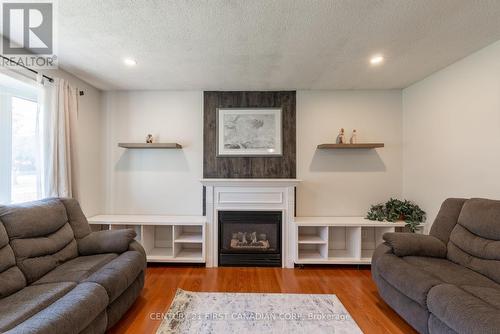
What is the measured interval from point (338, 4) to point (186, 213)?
3.03m

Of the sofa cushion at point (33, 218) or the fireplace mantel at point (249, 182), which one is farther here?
the fireplace mantel at point (249, 182)

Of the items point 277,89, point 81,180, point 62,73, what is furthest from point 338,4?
point 81,180

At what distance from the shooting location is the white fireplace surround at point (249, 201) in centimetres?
319

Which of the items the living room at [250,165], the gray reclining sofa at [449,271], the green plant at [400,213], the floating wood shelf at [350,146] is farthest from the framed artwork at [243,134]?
the gray reclining sofa at [449,271]

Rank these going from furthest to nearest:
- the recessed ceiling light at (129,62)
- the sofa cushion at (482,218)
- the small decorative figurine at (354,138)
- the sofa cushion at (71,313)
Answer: the small decorative figurine at (354,138)
the recessed ceiling light at (129,62)
the sofa cushion at (482,218)
the sofa cushion at (71,313)

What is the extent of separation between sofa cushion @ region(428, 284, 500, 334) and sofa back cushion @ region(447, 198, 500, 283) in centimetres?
35

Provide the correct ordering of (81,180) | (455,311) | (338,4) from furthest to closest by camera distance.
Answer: (81,180) → (338,4) → (455,311)

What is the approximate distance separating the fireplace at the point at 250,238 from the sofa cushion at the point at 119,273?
3.80 ft

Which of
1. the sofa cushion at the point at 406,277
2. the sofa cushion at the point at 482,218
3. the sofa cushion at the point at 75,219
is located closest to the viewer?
the sofa cushion at the point at 406,277

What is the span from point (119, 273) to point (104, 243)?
58 centimetres

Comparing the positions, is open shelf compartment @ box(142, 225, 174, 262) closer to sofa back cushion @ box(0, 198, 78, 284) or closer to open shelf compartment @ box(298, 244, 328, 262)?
sofa back cushion @ box(0, 198, 78, 284)

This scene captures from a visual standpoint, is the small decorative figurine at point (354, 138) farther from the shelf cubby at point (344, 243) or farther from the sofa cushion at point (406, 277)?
the sofa cushion at point (406, 277)

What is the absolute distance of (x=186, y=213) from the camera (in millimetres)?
3547

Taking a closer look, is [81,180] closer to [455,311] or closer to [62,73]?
[62,73]
